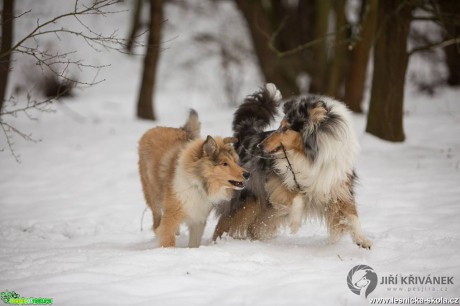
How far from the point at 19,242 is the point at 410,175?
5.28 metres

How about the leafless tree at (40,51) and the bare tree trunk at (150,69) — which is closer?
the leafless tree at (40,51)

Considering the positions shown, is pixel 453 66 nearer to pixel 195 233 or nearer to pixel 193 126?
pixel 193 126

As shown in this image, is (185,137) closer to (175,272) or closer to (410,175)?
(175,272)

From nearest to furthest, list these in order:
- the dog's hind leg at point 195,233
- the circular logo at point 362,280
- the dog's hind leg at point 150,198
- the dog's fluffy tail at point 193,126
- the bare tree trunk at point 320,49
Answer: the circular logo at point 362,280, the dog's hind leg at point 195,233, the dog's hind leg at point 150,198, the dog's fluffy tail at point 193,126, the bare tree trunk at point 320,49

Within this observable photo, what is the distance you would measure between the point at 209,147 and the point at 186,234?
1.56 meters

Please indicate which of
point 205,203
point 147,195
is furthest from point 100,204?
point 205,203

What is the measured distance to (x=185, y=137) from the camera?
582cm

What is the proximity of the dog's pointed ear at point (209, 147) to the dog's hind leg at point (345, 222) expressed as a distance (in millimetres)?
1290

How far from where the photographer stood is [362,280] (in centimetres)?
368

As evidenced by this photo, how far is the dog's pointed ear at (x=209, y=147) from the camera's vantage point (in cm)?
487

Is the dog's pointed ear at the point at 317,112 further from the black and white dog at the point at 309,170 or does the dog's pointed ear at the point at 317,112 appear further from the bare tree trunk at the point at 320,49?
the bare tree trunk at the point at 320,49

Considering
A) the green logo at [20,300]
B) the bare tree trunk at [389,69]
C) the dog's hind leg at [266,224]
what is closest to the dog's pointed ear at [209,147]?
the dog's hind leg at [266,224]

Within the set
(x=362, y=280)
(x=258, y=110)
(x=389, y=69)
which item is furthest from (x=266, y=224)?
(x=389, y=69)

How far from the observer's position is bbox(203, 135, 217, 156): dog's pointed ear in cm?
487
